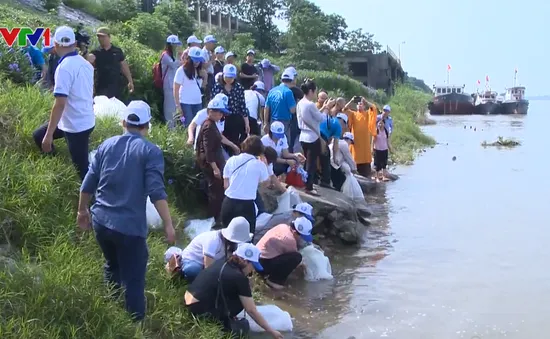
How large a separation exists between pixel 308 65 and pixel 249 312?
40.2 meters

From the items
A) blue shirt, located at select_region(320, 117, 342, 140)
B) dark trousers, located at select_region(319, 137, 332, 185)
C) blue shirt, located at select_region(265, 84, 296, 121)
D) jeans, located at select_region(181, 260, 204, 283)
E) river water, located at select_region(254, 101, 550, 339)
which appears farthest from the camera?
blue shirt, located at select_region(320, 117, 342, 140)

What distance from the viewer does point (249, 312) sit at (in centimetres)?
522

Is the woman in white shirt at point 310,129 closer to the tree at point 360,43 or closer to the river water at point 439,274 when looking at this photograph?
the river water at point 439,274

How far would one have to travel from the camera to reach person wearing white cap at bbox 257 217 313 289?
6855 millimetres

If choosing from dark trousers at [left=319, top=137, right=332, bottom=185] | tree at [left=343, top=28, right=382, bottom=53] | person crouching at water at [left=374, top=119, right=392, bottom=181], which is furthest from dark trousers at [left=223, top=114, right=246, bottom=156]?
tree at [left=343, top=28, right=382, bottom=53]

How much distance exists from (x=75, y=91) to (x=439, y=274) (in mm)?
4705

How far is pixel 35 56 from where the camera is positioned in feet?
29.6

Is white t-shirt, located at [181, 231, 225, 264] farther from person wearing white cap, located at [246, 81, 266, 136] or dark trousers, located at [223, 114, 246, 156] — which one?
person wearing white cap, located at [246, 81, 266, 136]

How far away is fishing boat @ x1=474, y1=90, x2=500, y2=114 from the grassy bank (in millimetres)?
57789

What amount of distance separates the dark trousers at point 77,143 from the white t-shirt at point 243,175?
1435 millimetres

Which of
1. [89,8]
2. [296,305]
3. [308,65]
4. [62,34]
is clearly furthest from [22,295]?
[308,65]

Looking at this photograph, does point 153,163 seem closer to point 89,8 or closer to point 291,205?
point 291,205

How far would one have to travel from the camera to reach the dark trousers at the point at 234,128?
871 centimetres

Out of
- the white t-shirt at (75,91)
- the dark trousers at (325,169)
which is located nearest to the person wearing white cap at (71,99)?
the white t-shirt at (75,91)
